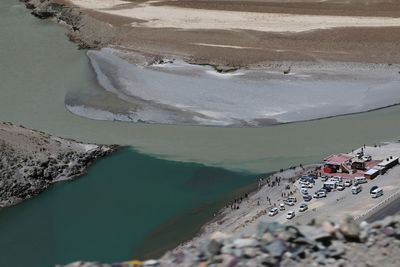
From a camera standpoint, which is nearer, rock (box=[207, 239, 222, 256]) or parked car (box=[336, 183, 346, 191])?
rock (box=[207, 239, 222, 256])

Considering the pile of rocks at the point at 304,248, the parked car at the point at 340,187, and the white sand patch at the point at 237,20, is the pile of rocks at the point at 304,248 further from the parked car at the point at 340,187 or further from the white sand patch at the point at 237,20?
the white sand patch at the point at 237,20

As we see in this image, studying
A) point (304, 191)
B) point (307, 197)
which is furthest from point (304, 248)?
point (304, 191)

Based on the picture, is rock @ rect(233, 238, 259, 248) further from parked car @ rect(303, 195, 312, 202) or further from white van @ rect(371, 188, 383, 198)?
parked car @ rect(303, 195, 312, 202)

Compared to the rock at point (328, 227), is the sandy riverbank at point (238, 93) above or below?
below

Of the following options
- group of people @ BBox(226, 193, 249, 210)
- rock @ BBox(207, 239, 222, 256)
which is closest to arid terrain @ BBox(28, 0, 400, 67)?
group of people @ BBox(226, 193, 249, 210)

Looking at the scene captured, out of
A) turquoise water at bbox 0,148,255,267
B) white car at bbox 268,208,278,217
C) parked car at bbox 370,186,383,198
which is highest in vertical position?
parked car at bbox 370,186,383,198

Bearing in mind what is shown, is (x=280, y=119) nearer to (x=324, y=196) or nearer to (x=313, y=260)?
(x=324, y=196)

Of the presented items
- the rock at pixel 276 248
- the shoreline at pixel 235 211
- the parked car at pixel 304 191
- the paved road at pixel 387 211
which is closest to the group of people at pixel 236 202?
the shoreline at pixel 235 211
